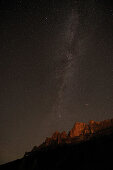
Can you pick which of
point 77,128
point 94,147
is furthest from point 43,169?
point 77,128

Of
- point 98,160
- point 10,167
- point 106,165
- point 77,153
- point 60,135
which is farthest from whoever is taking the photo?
point 60,135

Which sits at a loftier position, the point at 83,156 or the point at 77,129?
the point at 77,129

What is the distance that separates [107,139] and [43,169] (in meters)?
5.29

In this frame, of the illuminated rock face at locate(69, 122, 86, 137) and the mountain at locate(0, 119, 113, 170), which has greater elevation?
the illuminated rock face at locate(69, 122, 86, 137)

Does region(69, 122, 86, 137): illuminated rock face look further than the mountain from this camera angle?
Yes

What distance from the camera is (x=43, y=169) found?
9648mm

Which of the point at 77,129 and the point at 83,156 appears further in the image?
the point at 77,129

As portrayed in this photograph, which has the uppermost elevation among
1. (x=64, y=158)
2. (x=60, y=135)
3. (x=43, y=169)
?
(x=60, y=135)

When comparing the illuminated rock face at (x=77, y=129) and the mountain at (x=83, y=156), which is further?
the illuminated rock face at (x=77, y=129)

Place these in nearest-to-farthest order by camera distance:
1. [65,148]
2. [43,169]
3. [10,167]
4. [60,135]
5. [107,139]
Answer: [107,139] < [43,169] < [65,148] < [10,167] < [60,135]

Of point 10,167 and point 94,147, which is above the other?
point 94,147

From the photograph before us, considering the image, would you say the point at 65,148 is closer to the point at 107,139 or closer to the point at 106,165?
the point at 107,139

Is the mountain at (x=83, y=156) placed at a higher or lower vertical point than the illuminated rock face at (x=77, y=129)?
lower

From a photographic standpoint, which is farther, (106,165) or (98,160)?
(98,160)
